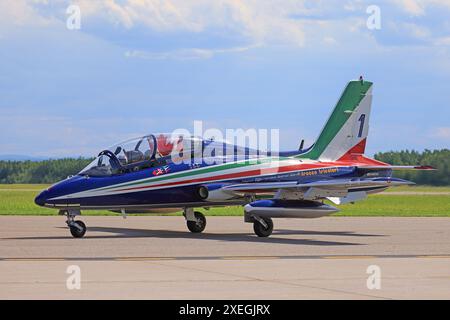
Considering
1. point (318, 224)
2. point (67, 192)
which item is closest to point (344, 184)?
point (67, 192)

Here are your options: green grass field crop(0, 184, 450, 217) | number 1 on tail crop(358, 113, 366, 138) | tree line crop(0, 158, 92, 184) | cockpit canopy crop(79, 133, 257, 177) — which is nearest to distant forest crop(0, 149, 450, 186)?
tree line crop(0, 158, 92, 184)

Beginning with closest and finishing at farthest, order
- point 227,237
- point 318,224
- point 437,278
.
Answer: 1. point 437,278
2. point 227,237
3. point 318,224

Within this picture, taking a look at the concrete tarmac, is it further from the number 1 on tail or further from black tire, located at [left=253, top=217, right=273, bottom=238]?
the number 1 on tail

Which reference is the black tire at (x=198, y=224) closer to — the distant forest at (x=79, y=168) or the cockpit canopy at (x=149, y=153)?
the cockpit canopy at (x=149, y=153)

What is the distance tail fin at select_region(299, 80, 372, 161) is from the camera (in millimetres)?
30848

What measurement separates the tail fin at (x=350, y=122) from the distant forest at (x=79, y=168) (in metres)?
68.0

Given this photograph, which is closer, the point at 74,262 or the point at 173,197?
the point at 74,262

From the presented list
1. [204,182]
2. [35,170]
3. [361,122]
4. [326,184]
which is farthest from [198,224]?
[35,170]

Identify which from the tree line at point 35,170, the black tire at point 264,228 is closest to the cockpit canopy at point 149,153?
the black tire at point 264,228

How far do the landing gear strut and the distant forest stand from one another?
7102 centimetres

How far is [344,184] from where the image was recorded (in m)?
26.5

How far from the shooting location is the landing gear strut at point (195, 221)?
96.2 ft
